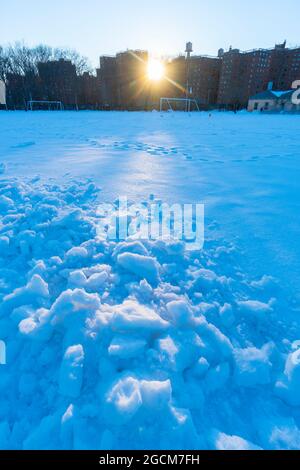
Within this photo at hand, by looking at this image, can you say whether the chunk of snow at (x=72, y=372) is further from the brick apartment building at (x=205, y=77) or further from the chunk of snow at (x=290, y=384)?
the brick apartment building at (x=205, y=77)

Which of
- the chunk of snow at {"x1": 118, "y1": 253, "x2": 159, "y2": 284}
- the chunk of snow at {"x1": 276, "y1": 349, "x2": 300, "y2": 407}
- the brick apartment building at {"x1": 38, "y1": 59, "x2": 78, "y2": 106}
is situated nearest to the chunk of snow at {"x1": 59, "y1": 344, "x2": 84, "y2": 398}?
the chunk of snow at {"x1": 118, "y1": 253, "x2": 159, "y2": 284}

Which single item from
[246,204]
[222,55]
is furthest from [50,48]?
[246,204]

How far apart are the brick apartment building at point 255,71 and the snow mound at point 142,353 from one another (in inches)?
2380

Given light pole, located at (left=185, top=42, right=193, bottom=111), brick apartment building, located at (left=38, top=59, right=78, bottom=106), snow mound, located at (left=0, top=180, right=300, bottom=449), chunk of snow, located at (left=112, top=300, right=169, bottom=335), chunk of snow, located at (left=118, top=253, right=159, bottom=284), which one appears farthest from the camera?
light pole, located at (left=185, top=42, right=193, bottom=111)

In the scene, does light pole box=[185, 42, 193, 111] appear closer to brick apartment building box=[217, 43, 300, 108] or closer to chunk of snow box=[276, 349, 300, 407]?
brick apartment building box=[217, 43, 300, 108]

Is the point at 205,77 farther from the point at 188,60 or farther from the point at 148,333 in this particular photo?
the point at 148,333

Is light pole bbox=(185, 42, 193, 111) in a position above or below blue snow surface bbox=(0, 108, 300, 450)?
above

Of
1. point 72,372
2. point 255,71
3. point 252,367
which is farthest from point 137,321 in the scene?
point 255,71

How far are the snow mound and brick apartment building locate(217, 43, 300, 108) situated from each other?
198 ft

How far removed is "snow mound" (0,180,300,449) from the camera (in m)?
1.22

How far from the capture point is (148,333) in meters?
1.59

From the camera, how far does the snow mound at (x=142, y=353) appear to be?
48.0 inches

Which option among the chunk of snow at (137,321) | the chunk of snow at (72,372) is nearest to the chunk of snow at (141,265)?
the chunk of snow at (137,321)

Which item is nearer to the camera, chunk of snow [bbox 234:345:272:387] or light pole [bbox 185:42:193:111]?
chunk of snow [bbox 234:345:272:387]
